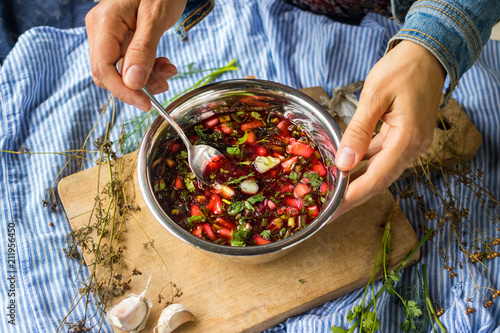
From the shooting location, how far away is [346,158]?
80.5 inches

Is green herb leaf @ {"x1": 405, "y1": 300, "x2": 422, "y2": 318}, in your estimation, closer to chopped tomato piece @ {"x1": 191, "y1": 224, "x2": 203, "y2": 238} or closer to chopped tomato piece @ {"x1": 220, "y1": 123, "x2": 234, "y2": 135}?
chopped tomato piece @ {"x1": 191, "y1": 224, "x2": 203, "y2": 238}

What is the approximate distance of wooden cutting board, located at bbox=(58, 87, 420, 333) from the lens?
7.91 feet

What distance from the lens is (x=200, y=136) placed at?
2.53 m

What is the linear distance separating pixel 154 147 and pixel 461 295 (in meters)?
1.99

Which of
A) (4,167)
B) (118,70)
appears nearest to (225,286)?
(118,70)

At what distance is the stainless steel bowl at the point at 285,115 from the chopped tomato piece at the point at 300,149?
9cm

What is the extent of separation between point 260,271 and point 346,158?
0.88 metres

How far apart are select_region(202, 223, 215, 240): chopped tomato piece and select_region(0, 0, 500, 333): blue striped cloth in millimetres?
766

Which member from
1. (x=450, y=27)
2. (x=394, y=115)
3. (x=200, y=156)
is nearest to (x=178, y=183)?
(x=200, y=156)

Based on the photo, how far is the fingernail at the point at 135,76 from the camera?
6.84ft

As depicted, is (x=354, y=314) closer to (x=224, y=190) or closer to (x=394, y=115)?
(x=224, y=190)

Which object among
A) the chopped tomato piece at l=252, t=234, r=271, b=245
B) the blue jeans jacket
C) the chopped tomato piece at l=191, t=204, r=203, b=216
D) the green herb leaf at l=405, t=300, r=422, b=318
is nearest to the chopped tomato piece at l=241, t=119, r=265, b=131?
the chopped tomato piece at l=191, t=204, r=203, b=216

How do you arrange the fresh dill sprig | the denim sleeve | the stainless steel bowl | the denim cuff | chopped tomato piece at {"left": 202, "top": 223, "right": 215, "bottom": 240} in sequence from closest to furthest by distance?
1. the stainless steel bowl
2. the denim sleeve
3. chopped tomato piece at {"left": 202, "top": 223, "right": 215, "bottom": 240}
4. the denim cuff
5. the fresh dill sprig

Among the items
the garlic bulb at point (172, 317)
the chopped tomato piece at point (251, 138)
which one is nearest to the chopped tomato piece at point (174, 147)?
the chopped tomato piece at point (251, 138)
